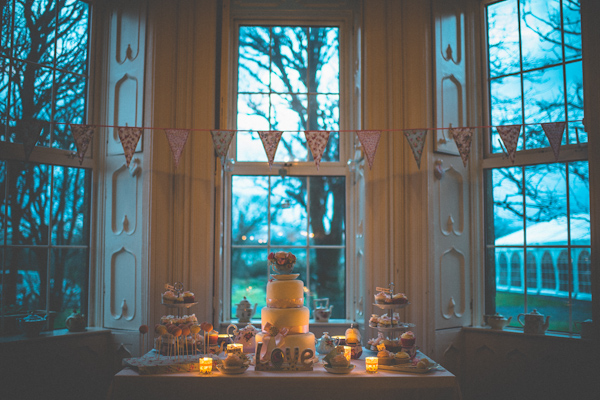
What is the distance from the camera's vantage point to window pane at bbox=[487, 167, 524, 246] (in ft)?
13.5

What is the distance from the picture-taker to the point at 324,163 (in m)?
4.40

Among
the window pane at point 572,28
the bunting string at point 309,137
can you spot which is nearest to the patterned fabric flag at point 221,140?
the bunting string at point 309,137

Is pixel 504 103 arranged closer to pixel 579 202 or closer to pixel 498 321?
pixel 579 202

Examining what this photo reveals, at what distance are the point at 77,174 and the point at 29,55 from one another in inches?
39.9

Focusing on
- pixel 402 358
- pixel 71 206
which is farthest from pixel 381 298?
pixel 71 206

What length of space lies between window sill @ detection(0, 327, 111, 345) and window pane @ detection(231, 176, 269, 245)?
1323 millimetres

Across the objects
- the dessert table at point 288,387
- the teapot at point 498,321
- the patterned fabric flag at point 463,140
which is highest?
the patterned fabric flag at point 463,140

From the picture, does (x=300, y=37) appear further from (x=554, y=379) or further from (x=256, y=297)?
(x=554, y=379)

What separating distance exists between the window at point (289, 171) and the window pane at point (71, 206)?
122cm

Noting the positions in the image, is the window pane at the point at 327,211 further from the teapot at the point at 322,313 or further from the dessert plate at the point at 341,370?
the dessert plate at the point at 341,370

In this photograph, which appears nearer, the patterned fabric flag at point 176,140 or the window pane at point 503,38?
the patterned fabric flag at point 176,140

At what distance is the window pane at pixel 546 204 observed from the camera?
3.89 m

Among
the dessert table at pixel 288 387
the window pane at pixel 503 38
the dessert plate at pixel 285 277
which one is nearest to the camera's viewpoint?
the dessert table at pixel 288 387

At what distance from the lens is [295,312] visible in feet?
11.0
